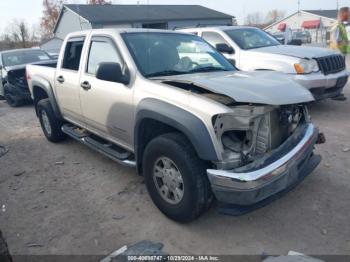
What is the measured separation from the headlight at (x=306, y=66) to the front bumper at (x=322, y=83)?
102mm

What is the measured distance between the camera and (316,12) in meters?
70.8

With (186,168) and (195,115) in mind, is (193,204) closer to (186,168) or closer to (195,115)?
(186,168)

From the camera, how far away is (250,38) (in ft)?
26.9

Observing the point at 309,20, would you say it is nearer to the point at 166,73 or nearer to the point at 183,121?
the point at 166,73

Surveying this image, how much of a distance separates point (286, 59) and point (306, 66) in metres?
0.40

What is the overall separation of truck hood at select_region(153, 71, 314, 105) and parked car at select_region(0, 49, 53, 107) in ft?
25.7

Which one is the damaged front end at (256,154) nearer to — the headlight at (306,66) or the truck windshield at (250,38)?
the headlight at (306,66)

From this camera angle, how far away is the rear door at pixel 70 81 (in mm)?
5027

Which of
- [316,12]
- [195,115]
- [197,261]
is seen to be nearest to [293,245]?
[197,261]

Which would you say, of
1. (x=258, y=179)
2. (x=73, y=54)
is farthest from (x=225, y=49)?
(x=258, y=179)

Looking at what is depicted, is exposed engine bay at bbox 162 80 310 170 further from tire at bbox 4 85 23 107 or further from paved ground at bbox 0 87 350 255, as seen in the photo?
tire at bbox 4 85 23 107

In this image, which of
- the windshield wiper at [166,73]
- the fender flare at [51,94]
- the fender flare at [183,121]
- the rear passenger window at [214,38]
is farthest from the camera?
the rear passenger window at [214,38]

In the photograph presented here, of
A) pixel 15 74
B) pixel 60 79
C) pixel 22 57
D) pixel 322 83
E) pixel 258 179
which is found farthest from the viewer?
pixel 22 57

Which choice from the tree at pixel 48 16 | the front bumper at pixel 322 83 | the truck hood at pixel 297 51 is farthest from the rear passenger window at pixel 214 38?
the tree at pixel 48 16
